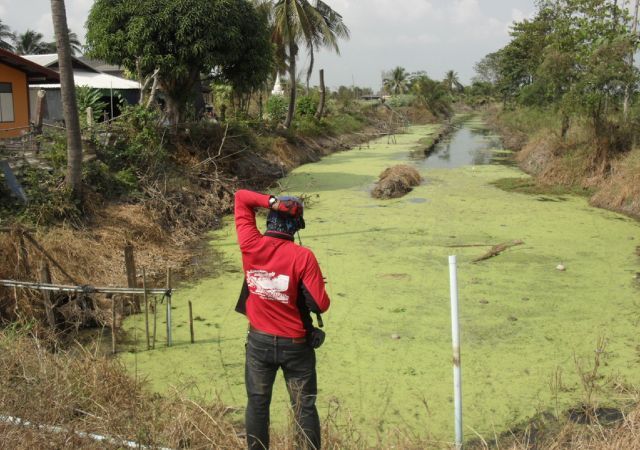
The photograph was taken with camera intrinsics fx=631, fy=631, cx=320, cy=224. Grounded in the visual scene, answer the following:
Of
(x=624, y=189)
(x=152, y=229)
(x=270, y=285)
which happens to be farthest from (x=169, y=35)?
(x=270, y=285)

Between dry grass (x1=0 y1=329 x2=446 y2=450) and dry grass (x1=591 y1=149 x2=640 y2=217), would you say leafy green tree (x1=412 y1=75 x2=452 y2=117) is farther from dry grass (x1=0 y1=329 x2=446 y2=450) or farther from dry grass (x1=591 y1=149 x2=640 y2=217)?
dry grass (x1=0 y1=329 x2=446 y2=450)

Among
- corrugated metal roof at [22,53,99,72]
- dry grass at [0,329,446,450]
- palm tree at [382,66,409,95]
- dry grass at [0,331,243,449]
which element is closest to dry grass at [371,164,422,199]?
dry grass at [0,329,446,450]

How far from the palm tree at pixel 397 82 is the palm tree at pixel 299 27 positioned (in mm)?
38915

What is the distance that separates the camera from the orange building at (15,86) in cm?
1547

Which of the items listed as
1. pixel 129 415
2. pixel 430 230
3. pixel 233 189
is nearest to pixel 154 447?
pixel 129 415

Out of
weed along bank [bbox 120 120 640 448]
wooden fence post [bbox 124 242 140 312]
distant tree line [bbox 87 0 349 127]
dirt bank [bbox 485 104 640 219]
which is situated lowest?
weed along bank [bbox 120 120 640 448]

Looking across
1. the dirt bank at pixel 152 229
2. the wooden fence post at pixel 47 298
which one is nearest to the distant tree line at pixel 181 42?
the dirt bank at pixel 152 229

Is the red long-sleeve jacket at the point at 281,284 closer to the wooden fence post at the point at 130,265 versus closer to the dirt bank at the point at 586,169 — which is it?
the wooden fence post at the point at 130,265

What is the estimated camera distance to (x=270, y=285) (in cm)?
309

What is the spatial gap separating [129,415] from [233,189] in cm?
793

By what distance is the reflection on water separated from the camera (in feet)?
62.2

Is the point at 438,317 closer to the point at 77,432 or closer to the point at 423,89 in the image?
the point at 77,432

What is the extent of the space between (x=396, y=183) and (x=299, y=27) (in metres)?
8.18

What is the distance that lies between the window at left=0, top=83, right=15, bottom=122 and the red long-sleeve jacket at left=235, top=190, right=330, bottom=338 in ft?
48.4
